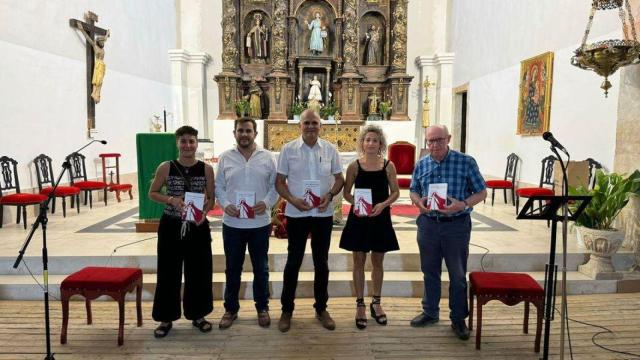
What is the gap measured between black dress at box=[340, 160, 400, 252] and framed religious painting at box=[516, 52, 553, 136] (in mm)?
4880

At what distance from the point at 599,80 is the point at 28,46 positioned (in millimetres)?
7949

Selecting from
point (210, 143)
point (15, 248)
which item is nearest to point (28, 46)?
point (15, 248)

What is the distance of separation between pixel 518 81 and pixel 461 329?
237 inches

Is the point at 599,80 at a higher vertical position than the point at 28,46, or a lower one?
lower

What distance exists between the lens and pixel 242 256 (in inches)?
132

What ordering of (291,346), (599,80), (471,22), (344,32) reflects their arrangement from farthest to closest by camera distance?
1. (344,32)
2. (471,22)
3. (599,80)
4. (291,346)

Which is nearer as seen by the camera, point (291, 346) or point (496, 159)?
point (291, 346)

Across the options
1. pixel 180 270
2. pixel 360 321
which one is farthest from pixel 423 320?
pixel 180 270

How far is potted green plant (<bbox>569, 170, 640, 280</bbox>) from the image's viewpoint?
14.2 feet

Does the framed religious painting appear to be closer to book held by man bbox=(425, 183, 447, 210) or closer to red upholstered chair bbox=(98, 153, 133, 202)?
book held by man bbox=(425, 183, 447, 210)

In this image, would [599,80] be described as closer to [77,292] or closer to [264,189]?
[264,189]

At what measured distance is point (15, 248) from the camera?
4828mm

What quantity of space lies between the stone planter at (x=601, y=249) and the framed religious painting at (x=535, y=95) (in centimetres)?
302

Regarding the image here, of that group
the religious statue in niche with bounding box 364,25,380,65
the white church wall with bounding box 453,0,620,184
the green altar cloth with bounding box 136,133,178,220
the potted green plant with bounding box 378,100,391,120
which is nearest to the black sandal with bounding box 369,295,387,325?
the green altar cloth with bounding box 136,133,178,220
